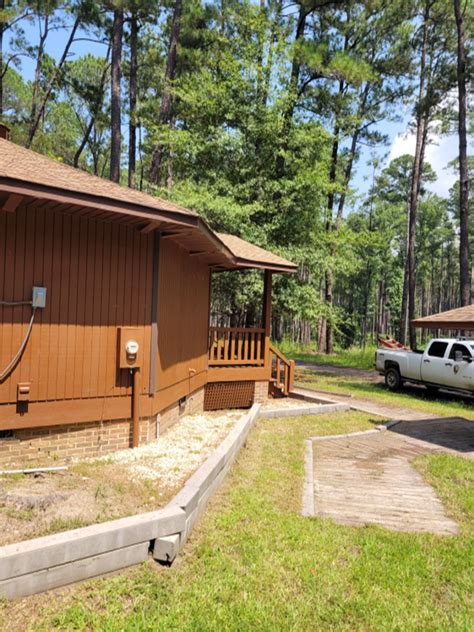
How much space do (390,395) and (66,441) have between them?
968cm

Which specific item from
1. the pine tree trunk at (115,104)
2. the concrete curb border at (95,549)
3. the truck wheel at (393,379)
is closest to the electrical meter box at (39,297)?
the concrete curb border at (95,549)

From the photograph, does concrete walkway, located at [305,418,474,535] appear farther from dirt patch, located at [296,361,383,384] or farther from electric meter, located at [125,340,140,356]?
dirt patch, located at [296,361,383,384]

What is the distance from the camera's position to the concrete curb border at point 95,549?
2826 mm

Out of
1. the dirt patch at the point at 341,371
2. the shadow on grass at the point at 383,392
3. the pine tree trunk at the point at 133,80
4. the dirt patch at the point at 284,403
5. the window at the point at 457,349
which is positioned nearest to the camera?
the dirt patch at the point at 284,403

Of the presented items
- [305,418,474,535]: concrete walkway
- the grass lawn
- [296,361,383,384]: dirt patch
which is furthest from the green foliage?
the grass lawn

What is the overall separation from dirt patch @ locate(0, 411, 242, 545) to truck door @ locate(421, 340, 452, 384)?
8.36 meters

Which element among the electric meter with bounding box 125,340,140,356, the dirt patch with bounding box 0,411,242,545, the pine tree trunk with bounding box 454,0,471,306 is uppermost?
the pine tree trunk with bounding box 454,0,471,306

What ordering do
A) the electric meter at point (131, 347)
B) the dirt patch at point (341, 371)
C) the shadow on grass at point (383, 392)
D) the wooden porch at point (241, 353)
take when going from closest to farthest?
the electric meter at point (131, 347), the wooden porch at point (241, 353), the shadow on grass at point (383, 392), the dirt patch at point (341, 371)

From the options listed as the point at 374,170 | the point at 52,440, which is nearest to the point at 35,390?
the point at 52,440

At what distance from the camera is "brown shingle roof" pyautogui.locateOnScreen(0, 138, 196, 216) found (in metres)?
4.52

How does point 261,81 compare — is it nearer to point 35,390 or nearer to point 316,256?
point 316,256

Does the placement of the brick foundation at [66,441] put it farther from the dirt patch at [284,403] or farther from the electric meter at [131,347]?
the dirt patch at [284,403]

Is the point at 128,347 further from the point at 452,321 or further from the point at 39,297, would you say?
the point at 452,321

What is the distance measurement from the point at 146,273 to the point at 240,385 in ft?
15.4
